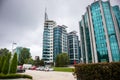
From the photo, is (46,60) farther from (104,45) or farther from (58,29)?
(104,45)

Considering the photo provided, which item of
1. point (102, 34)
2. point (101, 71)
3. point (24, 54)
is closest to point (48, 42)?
point (24, 54)

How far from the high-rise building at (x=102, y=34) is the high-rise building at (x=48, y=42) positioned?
30.5 m

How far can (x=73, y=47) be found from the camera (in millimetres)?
77938

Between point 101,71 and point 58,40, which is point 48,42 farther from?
point 101,71

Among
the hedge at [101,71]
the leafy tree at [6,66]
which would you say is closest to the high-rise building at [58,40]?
the leafy tree at [6,66]

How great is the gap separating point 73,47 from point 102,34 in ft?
131

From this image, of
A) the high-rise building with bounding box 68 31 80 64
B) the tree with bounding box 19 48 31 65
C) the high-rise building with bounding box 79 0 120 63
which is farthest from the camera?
the high-rise building with bounding box 68 31 80 64

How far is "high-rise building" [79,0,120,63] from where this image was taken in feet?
121

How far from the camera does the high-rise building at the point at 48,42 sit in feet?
235

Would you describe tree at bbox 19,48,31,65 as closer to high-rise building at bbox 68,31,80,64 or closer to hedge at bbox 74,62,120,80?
high-rise building at bbox 68,31,80,64

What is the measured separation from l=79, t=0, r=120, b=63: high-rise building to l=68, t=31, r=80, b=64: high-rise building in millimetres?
31756

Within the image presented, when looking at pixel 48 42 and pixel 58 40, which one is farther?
pixel 48 42

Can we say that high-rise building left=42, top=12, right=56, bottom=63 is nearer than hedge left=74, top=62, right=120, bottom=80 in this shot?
No

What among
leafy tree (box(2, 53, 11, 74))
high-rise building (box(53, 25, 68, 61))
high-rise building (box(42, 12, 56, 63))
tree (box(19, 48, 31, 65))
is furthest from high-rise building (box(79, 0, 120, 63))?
high-rise building (box(42, 12, 56, 63))
